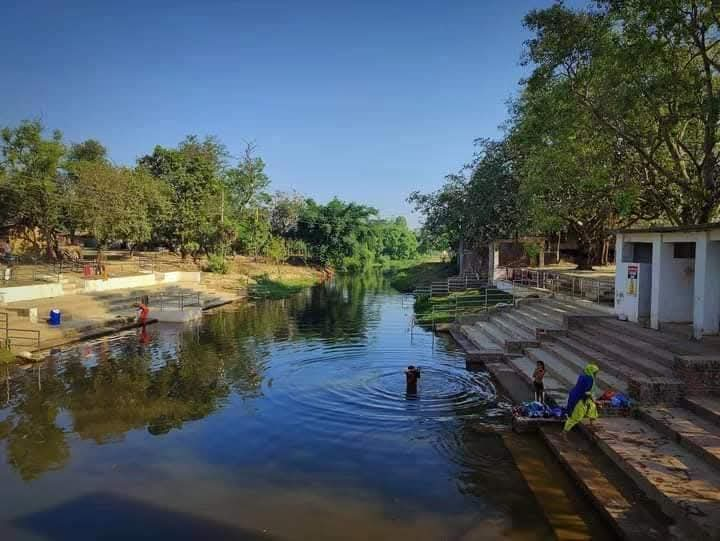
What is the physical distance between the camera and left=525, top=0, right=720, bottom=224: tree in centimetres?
1357

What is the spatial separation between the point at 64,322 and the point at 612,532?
76.5ft

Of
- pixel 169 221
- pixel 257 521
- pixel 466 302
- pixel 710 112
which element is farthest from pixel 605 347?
pixel 169 221

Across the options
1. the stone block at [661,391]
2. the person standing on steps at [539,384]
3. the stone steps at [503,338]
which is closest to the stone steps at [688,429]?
the stone block at [661,391]

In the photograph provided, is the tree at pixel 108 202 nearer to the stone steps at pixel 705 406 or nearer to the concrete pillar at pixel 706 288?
the concrete pillar at pixel 706 288

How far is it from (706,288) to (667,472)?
21.2ft

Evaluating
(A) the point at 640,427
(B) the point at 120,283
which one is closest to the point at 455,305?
(A) the point at 640,427

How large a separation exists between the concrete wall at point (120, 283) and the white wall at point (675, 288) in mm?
29799

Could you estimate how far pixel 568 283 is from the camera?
2605 centimetres

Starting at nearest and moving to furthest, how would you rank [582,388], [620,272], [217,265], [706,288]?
[582,388] → [706,288] → [620,272] → [217,265]

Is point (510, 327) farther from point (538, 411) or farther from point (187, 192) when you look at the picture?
point (187, 192)

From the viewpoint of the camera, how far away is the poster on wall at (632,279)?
618 inches

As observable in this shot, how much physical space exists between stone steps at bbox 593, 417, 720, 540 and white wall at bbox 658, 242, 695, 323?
17.9ft

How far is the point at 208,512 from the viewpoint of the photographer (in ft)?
26.9

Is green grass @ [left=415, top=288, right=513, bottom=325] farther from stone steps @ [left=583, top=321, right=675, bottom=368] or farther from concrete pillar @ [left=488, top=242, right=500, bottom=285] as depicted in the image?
stone steps @ [left=583, top=321, right=675, bottom=368]
